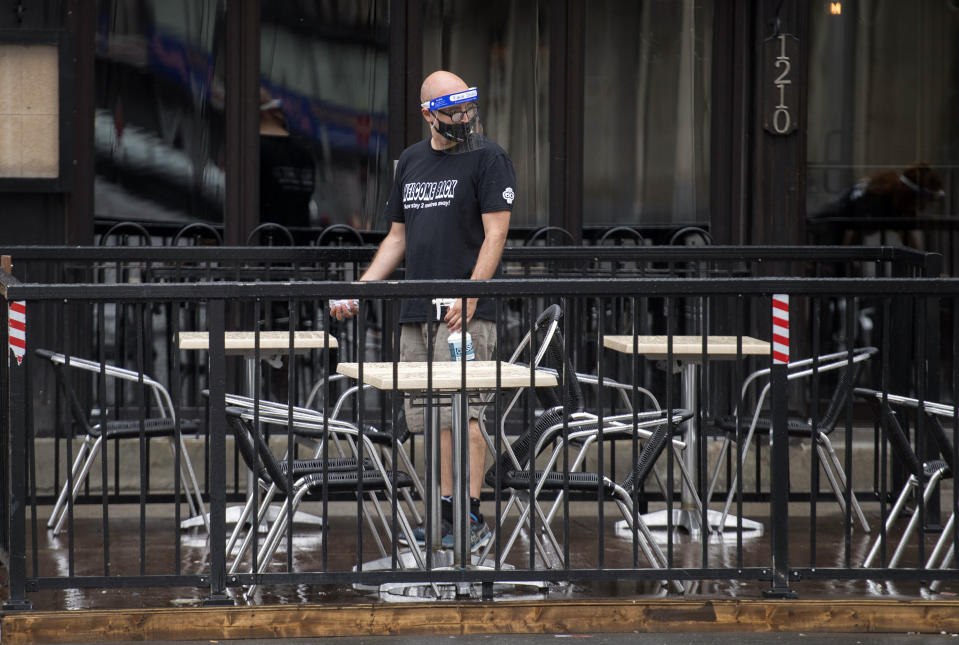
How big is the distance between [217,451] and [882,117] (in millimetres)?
5685

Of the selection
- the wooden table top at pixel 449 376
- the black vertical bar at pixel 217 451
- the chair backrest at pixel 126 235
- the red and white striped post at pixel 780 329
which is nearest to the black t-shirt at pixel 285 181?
the chair backrest at pixel 126 235

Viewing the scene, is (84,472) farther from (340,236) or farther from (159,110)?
(159,110)

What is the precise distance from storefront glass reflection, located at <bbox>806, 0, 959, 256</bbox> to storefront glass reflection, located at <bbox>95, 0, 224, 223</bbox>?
3888 millimetres

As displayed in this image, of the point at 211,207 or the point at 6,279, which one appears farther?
the point at 211,207

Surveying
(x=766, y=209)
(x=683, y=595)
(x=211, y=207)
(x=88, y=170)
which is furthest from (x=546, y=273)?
(x=683, y=595)

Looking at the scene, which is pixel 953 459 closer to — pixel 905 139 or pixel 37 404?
pixel 905 139

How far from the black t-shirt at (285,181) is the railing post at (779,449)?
4.41 metres

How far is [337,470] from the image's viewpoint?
6.27 meters

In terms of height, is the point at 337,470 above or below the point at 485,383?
below

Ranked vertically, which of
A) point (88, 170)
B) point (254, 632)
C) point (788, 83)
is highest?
point (788, 83)

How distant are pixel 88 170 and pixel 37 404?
1.52m

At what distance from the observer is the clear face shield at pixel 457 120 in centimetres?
700

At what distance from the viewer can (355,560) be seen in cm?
717

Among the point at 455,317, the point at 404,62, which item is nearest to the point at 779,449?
the point at 455,317
